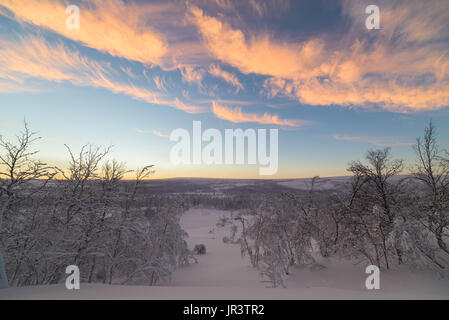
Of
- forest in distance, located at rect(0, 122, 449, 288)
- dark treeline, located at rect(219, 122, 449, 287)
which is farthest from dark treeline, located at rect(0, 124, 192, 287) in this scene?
dark treeline, located at rect(219, 122, 449, 287)

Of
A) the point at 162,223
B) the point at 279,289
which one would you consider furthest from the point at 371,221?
the point at 162,223

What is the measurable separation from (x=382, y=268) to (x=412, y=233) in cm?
275

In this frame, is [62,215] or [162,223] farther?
[162,223]

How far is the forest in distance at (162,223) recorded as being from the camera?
19.3ft

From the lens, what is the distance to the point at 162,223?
37.0 ft

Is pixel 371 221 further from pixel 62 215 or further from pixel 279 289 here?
pixel 62 215

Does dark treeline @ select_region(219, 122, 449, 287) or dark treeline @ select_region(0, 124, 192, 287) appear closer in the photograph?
dark treeline @ select_region(0, 124, 192, 287)

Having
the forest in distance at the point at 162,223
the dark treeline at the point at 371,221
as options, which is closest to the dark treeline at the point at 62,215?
the forest in distance at the point at 162,223

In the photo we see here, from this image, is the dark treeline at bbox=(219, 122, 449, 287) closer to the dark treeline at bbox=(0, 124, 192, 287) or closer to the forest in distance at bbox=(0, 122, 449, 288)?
the forest in distance at bbox=(0, 122, 449, 288)

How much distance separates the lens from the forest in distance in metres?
5.89

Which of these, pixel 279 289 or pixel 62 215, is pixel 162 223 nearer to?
pixel 62 215

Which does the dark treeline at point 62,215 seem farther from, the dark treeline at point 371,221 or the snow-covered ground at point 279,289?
the dark treeline at point 371,221
